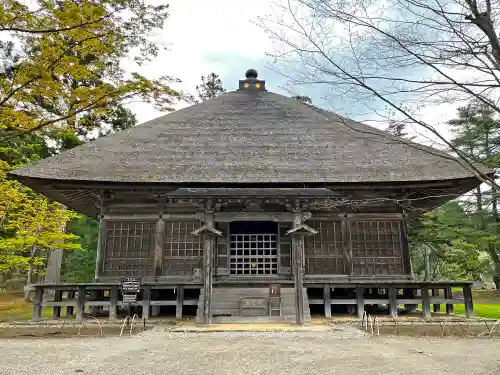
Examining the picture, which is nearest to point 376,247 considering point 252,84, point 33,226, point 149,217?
point 149,217

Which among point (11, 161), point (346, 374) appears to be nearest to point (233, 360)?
point (346, 374)

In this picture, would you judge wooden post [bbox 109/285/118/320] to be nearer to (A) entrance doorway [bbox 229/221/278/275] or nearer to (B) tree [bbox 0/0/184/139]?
(A) entrance doorway [bbox 229/221/278/275]

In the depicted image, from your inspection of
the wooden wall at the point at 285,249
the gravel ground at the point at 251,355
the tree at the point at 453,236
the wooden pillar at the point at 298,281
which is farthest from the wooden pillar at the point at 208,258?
the tree at the point at 453,236

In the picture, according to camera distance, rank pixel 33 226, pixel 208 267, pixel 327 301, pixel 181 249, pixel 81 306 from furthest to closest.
Answer: pixel 33 226
pixel 181 249
pixel 327 301
pixel 81 306
pixel 208 267

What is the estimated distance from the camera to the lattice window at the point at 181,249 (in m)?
11.7

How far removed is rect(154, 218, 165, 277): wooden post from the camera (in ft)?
38.1

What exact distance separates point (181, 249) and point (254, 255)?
2397mm

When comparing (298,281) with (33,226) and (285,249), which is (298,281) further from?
(33,226)

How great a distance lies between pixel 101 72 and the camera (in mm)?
6398

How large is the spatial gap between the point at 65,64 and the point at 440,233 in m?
22.4

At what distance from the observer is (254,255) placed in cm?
1193

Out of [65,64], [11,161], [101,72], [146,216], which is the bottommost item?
[146,216]

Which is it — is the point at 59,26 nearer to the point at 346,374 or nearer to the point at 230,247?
the point at 346,374

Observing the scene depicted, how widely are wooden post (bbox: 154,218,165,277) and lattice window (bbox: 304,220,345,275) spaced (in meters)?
4.70
